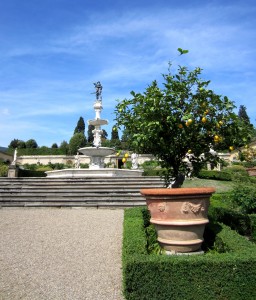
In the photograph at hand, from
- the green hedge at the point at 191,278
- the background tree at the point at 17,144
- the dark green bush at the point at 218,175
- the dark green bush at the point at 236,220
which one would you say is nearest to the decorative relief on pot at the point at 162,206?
the green hedge at the point at 191,278

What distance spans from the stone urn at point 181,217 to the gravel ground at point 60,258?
99cm

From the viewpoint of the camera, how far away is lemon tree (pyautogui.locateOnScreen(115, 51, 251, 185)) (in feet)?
17.8

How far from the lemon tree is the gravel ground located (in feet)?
7.27

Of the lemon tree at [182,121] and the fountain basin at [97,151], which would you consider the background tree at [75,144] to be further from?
the lemon tree at [182,121]

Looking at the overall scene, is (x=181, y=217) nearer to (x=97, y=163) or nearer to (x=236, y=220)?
(x=236, y=220)

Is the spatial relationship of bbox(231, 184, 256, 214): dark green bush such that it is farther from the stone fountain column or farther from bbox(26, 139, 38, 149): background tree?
bbox(26, 139, 38, 149): background tree

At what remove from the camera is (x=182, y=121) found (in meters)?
5.62

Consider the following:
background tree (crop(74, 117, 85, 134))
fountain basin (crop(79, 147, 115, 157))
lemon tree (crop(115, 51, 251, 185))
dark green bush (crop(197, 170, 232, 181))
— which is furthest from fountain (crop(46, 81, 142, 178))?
background tree (crop(74, 117, 85, 134))

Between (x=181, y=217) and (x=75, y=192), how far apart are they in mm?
8918

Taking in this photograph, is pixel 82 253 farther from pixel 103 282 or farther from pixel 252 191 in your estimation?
pixel 252 191

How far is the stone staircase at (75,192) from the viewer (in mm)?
12203

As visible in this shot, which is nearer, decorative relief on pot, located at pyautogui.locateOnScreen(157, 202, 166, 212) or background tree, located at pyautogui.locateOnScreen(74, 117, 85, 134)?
decorative relief on pot, located at pyautogui.locateOnScreen(157, 202, 166, 212)

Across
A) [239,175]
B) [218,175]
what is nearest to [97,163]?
[239,175]

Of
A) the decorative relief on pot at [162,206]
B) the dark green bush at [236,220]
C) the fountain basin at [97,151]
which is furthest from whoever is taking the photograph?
the fountain basin at [97,151]
